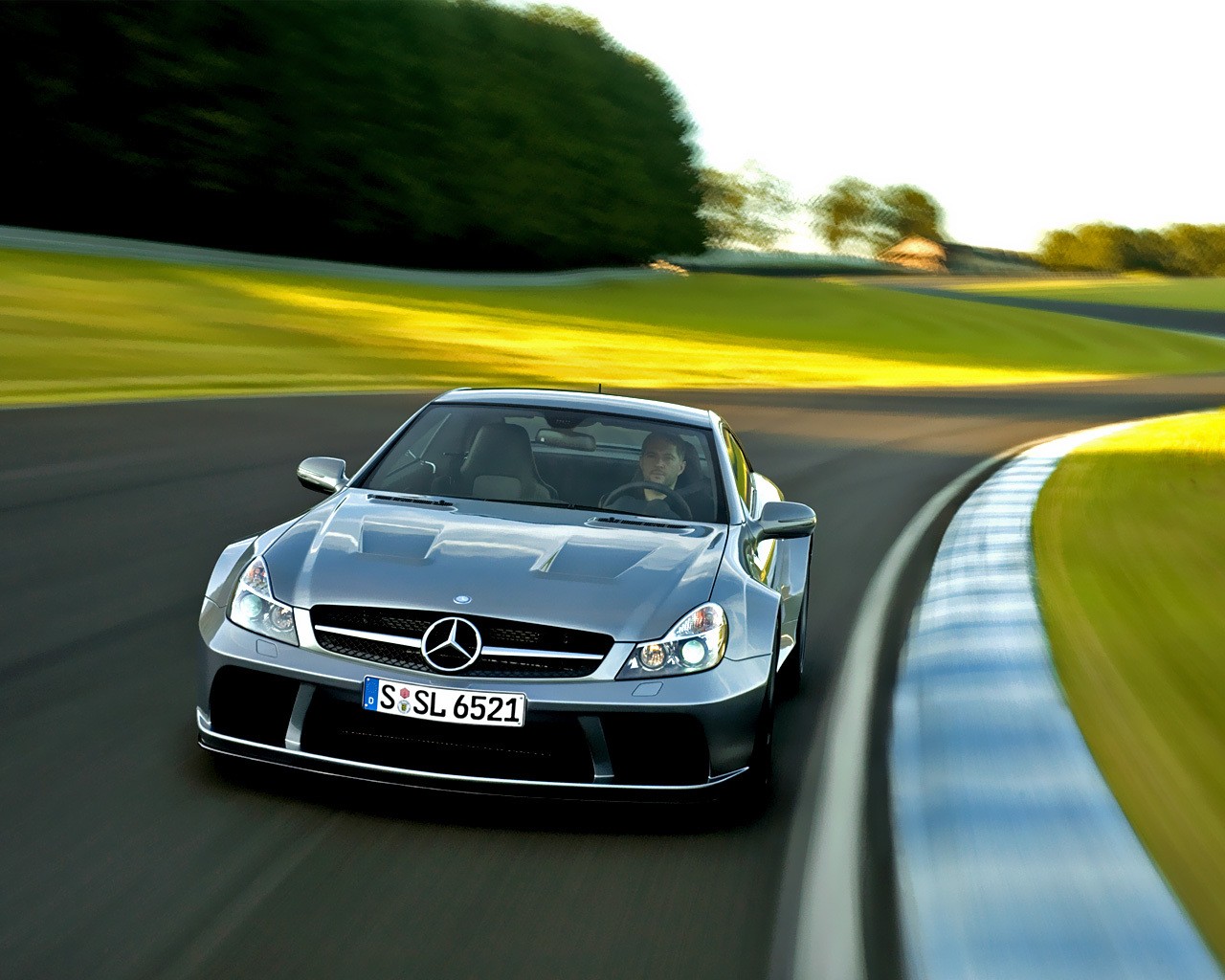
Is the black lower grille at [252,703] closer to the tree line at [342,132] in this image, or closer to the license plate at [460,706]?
the license plate at [460,706]

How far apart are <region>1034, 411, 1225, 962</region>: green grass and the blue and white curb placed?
0.38ft

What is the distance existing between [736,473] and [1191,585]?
526 centimetres

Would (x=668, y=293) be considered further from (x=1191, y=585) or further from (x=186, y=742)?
(x=186, y=742)

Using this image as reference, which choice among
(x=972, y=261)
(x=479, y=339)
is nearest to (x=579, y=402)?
(x=479, y=339)

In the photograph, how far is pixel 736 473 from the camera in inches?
277

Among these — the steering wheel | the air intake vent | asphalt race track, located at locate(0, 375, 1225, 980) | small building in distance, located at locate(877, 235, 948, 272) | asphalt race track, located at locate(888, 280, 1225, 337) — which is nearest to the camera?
asphalt race track, located at locate(0, 375, 1225, 980)

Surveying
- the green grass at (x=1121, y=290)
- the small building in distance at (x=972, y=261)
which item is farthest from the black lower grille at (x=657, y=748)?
the small building in distance at (x=972, y=261)

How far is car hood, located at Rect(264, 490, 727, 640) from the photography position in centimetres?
496

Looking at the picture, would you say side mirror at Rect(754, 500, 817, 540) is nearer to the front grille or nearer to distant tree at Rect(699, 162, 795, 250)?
the front grille

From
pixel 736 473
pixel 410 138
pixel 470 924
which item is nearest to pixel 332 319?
pixel 410 138

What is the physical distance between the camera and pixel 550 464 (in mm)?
6992

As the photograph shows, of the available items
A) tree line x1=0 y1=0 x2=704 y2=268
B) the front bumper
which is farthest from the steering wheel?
tree line x1=0 y1=0 x2=704 y2=268

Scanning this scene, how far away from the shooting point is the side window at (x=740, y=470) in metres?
6.96

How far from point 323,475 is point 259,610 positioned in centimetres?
155
